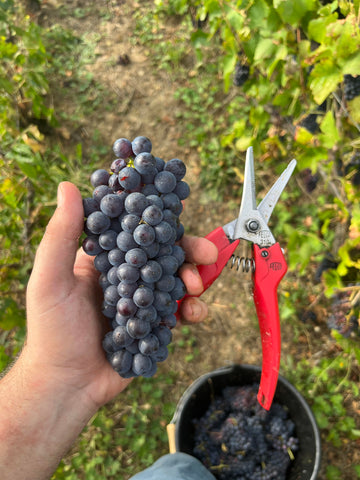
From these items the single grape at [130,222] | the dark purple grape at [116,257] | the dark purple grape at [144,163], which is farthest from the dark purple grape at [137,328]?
the dark purple grape at [144,163]

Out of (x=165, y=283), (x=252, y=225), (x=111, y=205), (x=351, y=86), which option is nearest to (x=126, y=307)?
(x=165, y=283)

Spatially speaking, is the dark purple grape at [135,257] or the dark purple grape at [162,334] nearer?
the dark purple grape at [135,257]

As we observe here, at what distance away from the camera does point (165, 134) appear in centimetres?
357

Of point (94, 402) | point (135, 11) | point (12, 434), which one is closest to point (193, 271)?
point (94, 402)

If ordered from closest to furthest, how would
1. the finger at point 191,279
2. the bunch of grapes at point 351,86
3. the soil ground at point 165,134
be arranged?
1. the finger at point 191,279
2. the bunch of grapes at point 351,86
3. the soil ground at point 165,134

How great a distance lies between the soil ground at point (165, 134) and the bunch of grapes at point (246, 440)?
45 centimetres

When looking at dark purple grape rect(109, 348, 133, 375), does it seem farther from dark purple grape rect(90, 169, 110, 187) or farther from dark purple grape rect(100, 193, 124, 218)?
dark purple grape rect(90, 169, 110, 187)

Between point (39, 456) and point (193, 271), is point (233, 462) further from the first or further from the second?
point (193, 271)

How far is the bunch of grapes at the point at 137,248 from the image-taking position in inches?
51.8

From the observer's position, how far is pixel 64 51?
157 inches

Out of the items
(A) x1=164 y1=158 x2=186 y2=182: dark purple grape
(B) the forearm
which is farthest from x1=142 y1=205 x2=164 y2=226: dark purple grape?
(B) the forearm

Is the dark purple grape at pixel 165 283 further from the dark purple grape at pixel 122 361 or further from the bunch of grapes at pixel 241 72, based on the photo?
the bunch of grapes at pixel 241 72

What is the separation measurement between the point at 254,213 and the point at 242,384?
1.28 m

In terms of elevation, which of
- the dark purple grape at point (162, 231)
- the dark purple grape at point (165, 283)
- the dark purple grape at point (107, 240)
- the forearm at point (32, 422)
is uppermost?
Result: the dark purple grape at point (162, 231)
